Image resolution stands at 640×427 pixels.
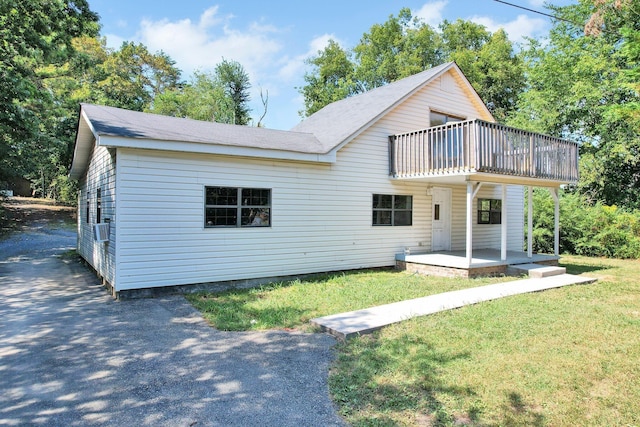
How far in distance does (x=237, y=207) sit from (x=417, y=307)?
4.54m

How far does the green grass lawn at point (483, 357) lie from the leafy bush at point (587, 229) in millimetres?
8675

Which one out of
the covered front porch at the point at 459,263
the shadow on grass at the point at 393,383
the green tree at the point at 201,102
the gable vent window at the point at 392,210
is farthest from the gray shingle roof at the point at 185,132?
the green tree at the point at 201,102

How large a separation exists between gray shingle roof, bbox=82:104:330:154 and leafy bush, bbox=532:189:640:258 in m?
11.3

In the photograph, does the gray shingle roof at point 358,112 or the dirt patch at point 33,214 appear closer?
the gray shingle roof at point 358,112

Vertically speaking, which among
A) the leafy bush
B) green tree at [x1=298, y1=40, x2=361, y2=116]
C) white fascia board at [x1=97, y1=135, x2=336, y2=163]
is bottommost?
the leafy bush

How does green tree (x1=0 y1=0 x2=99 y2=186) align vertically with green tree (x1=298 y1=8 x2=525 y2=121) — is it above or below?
below

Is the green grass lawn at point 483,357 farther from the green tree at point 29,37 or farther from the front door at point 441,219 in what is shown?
the green tree at point 29,37

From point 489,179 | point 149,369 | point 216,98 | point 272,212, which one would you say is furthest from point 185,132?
point 216,98

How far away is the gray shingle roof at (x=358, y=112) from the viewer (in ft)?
34.3

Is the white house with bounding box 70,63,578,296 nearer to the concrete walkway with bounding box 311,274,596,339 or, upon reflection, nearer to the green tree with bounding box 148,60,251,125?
the concrete walkway with bounding box 311,274,596,339

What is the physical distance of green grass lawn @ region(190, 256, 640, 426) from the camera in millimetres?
3213

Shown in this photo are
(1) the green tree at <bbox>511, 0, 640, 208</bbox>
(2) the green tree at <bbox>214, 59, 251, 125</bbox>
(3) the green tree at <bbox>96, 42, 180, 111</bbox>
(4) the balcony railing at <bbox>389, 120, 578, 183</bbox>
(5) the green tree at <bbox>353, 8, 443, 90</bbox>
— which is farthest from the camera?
(5) the green tree at <bbox>353, 8, 443, 90</bbox>

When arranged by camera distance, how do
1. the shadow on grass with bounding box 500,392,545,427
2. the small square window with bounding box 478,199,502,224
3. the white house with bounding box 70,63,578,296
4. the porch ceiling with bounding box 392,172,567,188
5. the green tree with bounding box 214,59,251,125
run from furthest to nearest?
1. the green tree with bounding box 214,59,251,125
2. the small square window with bounding box 478,199,502,224
3. the porch ceiling with bounding box 392,172,567,188
4. the white house with bounding box 70,63,578,296
5. the shadow on grass with bounding box 500,392,545,427

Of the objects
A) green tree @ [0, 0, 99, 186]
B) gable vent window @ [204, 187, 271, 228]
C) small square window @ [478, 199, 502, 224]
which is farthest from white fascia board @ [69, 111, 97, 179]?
small square window @ [478, 199, 502, 224]
